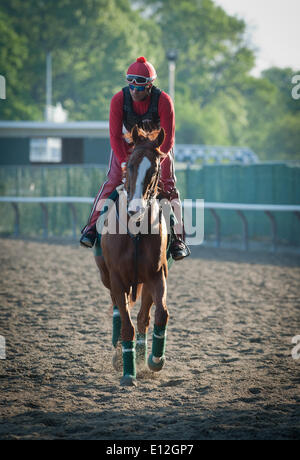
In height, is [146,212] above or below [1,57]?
below

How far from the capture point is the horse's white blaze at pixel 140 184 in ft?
15.5

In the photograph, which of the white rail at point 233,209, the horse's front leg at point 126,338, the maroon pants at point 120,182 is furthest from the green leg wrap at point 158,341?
the white rail at point 233,209

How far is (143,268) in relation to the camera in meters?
5.26

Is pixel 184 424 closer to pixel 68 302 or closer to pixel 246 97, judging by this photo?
pixel 68 302

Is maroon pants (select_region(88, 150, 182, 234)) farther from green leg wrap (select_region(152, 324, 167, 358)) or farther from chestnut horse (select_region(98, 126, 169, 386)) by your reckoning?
green leg wrap (select_region(152, 324, 167, 358))

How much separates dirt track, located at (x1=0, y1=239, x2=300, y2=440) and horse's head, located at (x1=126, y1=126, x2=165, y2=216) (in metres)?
1.53

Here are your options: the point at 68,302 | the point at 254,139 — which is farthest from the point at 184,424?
the point at 254,139

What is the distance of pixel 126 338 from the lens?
17.7 feet

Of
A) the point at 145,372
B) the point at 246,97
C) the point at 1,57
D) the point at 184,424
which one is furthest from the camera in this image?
the point at 246,97

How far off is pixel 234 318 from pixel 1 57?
37.7 meters

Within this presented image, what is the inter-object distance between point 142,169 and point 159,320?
135 cm

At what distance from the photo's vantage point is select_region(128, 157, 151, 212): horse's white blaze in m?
4.74

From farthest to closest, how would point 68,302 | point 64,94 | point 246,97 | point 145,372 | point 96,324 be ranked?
point 246,97
point 64,94
point 68,302
point 96,324
point 145,372

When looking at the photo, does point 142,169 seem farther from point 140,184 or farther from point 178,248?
point 178,248
